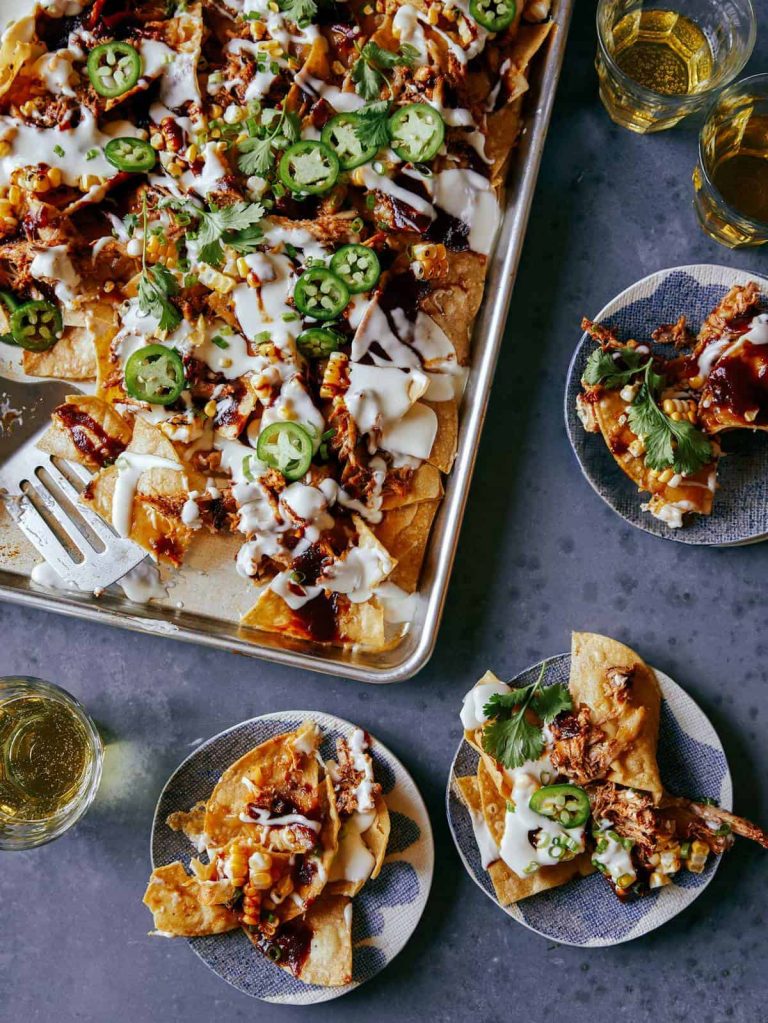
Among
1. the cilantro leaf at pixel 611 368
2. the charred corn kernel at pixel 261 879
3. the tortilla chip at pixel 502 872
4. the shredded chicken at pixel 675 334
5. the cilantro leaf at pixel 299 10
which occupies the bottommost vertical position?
the tortilla chip at pixel 502 872

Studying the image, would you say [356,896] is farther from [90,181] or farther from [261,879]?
[90,181]

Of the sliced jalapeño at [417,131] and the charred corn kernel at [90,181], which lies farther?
the charred corn kernel at [90,181]

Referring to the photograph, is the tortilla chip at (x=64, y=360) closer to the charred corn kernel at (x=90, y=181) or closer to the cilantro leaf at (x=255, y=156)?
the charred corn kernel at (x=90, y=181)

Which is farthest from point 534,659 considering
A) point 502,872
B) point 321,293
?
point 321,293

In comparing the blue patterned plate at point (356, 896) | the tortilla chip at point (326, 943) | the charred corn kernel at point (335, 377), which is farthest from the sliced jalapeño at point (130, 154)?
the tortilla chip at point (326, 943)

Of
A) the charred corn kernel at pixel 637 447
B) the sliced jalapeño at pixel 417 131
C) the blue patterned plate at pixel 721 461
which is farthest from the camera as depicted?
the blue patterned plate at pixel 721 461

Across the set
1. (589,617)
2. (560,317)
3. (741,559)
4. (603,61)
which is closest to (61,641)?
(589,617)

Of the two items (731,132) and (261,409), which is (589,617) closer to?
(261,409)

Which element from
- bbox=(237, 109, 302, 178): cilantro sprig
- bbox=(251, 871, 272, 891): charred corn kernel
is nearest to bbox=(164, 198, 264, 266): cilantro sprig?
bbox=(237, 109, 302, 178): cilantro sprig
